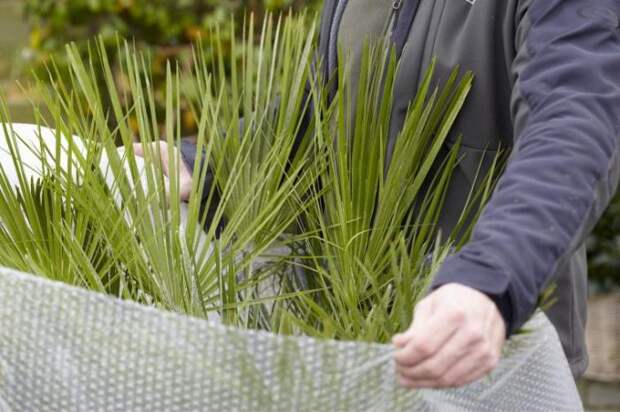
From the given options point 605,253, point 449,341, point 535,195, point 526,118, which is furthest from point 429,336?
point 605,253

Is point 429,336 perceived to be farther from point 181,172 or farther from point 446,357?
point 181,172

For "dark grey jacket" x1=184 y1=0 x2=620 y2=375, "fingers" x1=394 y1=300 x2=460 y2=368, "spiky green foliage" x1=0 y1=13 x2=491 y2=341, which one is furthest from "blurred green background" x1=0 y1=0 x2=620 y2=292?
"fingers" x1=394 y1=300 x2=460 y2=368

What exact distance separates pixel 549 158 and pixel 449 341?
21cm

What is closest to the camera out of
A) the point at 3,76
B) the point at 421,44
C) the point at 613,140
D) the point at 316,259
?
the point at 613,140

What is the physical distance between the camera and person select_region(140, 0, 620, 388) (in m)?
0.80

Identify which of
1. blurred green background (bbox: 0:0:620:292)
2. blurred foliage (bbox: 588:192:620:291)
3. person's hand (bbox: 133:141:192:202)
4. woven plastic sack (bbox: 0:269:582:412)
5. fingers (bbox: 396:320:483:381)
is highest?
fingers (bbox: 396:320:483:381)

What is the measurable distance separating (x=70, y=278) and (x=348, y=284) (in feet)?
0.83

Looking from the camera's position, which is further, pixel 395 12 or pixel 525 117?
pixel 395 12

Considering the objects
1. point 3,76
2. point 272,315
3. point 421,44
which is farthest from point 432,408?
point 3,76

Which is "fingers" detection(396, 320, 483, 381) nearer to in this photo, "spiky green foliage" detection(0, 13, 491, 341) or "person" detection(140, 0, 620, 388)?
"person" detection(140, 0, 620, 388)

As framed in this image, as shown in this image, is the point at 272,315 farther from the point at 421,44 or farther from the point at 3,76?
the point at 3,76

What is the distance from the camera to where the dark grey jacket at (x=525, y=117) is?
0.86 m

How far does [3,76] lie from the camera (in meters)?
4.11

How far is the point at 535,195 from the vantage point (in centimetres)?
89
